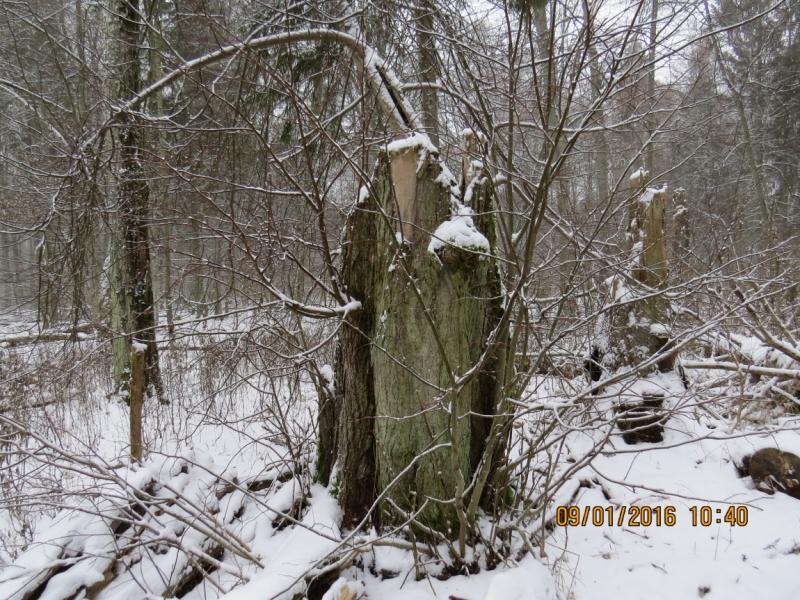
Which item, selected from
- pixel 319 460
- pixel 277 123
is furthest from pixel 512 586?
pixel 277 123

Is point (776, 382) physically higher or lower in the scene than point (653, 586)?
higher

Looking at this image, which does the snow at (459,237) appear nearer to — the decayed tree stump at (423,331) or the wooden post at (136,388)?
the decayed tree stump at (423,331)

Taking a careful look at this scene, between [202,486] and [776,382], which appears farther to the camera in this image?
[776,382]

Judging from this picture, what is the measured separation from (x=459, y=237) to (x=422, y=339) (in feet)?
1.89

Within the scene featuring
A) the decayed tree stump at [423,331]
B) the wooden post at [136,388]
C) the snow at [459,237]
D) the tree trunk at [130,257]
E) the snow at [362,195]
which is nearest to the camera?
the snow at [459,237]

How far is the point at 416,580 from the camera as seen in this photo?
2039 millimetres

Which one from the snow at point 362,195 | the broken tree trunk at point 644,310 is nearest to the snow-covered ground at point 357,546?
the broken tree trunk at point 644,310

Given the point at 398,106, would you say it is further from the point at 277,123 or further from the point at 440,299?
the point at 440,299

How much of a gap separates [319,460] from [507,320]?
170cm
